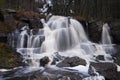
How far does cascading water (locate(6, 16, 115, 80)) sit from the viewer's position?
16703 millimetres

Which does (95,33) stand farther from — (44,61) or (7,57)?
(7,57)

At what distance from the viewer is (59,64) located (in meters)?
14.0

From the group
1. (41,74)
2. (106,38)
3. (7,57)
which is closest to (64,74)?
(41,74)

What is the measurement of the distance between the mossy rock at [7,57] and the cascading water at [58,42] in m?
0.64

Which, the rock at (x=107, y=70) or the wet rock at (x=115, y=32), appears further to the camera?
the wet rock at (x=115, y=32)

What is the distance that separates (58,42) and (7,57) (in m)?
3.99

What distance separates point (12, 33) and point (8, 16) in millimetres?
1696

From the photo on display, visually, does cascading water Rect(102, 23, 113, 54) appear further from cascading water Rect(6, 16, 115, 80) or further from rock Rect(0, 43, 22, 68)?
rock Rect(0, 43, 22, 68)

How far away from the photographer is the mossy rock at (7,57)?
14.2m

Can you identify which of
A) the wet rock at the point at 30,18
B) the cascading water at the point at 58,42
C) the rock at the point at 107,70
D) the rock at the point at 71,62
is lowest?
the rock at the point at 107,70

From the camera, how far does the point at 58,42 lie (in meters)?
18.1

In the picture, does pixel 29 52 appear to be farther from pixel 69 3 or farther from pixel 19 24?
pixel 69 3

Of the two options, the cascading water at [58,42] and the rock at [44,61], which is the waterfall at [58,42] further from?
the rock at [44,61]

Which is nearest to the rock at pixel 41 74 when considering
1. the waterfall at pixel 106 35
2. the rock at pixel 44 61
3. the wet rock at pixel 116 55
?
the rock at pixel 44 61
